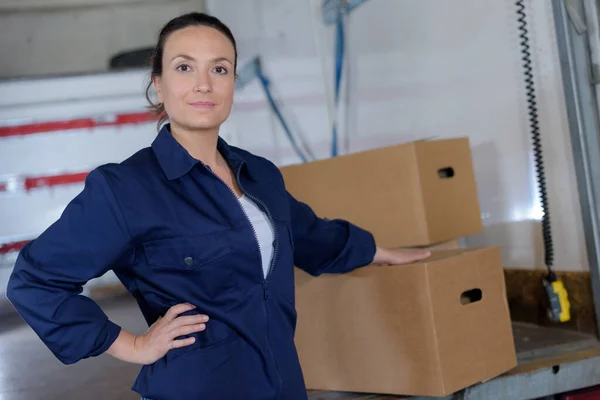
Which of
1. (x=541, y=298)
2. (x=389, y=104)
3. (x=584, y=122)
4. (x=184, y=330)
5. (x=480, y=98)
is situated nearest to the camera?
(x=184, y=330)

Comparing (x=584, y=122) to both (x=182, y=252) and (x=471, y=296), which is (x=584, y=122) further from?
(x=182, y=252)

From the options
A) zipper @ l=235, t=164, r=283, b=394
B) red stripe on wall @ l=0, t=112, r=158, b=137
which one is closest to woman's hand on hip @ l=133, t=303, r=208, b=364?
zipper @ l=235, t=164, r=283, b=394

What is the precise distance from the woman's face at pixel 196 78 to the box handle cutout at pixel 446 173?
879 mm

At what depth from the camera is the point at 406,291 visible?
1629 mm

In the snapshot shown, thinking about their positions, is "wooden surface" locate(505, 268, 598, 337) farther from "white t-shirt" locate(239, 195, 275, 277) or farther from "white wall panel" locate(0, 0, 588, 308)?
"white t-shirt" locate(239, 195, 275, 277)

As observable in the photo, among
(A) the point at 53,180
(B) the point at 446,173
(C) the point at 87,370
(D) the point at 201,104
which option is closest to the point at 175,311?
(D) the point at 201,104

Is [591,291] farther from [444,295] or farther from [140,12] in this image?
[140,12]

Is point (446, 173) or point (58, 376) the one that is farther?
point (58, 376)

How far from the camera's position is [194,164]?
48.1 inches

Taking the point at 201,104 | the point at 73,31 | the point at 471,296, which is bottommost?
the point at 471,296

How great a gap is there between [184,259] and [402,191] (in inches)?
34.2

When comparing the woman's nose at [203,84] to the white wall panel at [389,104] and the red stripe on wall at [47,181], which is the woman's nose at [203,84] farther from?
the red stripe on wall at [47,181]

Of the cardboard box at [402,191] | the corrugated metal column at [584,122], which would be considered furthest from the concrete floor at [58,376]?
the corrugated metal column at [584,122]

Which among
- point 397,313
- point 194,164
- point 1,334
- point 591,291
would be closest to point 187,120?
point 194,164
